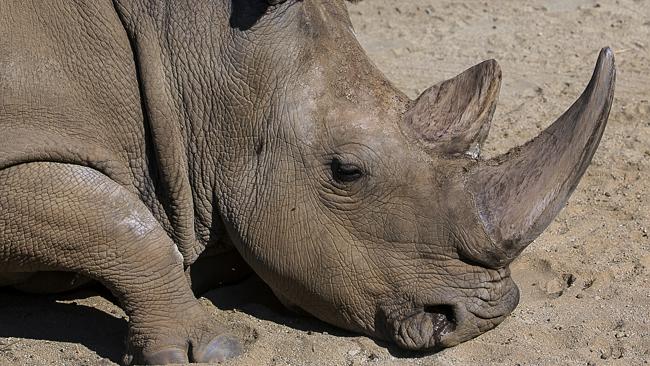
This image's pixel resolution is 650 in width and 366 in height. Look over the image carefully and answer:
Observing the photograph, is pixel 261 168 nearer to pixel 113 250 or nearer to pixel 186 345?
Result: pixel 113 250

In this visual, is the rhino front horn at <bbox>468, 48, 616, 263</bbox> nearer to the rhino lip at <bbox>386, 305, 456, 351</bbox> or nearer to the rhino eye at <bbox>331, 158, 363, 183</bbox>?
the rhino lip at <bbox>386, 305, 456, 351</bbox>

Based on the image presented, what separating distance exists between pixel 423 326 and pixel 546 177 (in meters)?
0.97

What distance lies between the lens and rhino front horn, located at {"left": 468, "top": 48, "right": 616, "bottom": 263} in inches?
256

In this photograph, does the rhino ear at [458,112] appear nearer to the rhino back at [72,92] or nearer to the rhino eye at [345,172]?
the rhino eye at [345,172]

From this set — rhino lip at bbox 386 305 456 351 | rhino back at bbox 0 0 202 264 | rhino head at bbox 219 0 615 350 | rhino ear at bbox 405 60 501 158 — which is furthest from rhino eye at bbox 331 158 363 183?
rhino back at bbox 0 0 202 264

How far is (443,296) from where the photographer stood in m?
6.72

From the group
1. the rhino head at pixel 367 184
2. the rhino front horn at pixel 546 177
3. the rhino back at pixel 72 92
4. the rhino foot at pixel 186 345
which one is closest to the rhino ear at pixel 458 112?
the rhino head at pixel 367 184

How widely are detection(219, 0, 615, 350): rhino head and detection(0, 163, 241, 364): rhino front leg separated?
0.43 m

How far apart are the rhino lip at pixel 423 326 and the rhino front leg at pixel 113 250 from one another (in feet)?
2.74

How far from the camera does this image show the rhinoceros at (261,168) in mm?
6676

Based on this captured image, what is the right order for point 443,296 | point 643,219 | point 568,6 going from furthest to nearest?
point 568,6 < point 643,219 < point 443,296

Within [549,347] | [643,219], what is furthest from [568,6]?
[549,347]

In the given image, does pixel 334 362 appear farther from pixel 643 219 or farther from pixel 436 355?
pixel 643 219

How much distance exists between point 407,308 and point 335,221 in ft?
1.86
